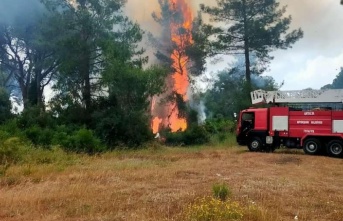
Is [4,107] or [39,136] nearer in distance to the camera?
[39,136]

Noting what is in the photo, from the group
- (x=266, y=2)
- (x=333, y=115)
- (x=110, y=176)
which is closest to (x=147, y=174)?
(x=110, y=176)

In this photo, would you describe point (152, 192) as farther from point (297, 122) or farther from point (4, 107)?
point (4, 107)

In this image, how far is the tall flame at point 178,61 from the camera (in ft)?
136

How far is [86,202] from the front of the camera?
8359 millimetres

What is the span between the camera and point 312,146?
21.1 metres

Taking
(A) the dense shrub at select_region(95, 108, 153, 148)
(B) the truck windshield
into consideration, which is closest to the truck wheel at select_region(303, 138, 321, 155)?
(B) the truck windshield

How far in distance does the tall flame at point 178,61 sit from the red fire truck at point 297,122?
56.1 ft

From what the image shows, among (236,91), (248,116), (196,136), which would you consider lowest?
(196,136)

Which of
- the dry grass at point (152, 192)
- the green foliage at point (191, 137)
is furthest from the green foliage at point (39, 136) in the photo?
the green foliage at point (191, 137)

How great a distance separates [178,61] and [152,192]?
34.1 m

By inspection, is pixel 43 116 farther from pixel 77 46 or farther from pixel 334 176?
pixel 334 176

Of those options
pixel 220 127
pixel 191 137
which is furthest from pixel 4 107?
pixel 220 127

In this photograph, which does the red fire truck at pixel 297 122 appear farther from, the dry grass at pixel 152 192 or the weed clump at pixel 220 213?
the weed clump at pixel 220 213

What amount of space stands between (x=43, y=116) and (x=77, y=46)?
6176 millimetres
